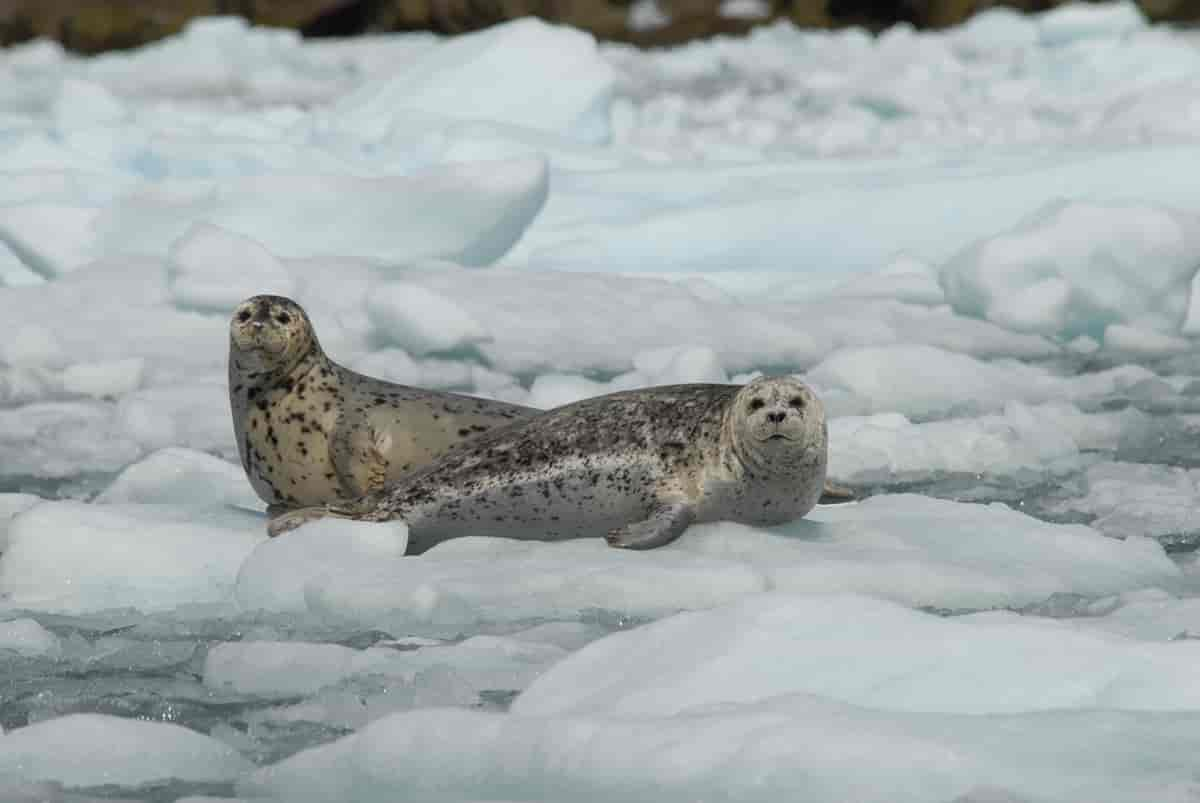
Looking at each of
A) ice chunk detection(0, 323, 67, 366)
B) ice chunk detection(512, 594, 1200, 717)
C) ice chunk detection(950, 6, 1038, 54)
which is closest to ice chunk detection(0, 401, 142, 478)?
ice chunk detection(0, 323, 67, 366)

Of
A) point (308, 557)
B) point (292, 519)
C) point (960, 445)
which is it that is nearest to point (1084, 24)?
point (960, 445)

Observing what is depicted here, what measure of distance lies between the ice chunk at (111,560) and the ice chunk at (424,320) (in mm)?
2696

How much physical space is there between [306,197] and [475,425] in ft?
12.1

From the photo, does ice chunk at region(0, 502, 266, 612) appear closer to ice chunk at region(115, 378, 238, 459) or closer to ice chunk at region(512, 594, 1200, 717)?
ice chunk at region(512, 594, 1200, 717)

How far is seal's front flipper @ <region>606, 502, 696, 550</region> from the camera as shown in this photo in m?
3.88

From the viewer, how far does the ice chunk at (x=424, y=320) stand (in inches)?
266

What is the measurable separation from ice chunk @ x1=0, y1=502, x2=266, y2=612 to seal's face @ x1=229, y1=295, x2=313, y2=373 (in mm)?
669

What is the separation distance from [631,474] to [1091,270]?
352 cm

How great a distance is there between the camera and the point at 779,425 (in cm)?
391

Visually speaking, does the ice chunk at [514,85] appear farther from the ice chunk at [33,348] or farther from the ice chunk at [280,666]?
the ice chunk at [280,666]

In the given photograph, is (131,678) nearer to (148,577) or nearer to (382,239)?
(148,577)

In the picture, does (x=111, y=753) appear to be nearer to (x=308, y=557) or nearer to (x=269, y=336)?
(x=308, y=557)

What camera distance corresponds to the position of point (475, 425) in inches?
185

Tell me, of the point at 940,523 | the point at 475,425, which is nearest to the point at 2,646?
the point at 475,425
